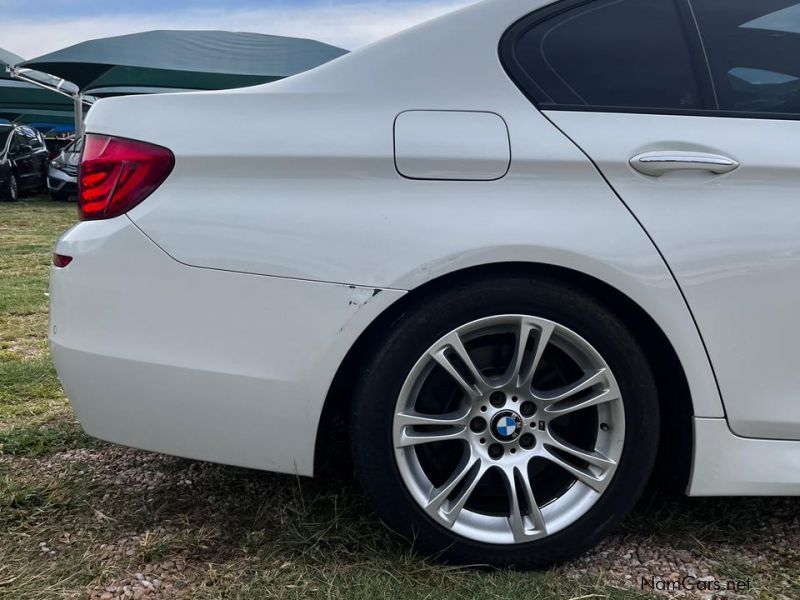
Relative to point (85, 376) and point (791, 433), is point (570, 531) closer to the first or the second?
point (791, 433)

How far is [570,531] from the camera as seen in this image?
1.85m

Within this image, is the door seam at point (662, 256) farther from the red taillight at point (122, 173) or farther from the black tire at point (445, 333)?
the red taillight at point (122, 173)

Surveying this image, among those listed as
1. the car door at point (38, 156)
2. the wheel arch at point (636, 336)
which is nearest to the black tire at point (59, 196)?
the car door at point (38, 156)

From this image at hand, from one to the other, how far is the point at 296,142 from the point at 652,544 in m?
1.49

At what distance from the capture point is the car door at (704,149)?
5.79ft

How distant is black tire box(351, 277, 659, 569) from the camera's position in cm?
175

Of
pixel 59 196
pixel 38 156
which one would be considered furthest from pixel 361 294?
pixel 38 156

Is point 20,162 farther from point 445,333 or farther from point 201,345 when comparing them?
point 445,333

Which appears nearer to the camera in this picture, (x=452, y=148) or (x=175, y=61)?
(x=452, y=148)

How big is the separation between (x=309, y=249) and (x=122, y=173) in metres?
0.52

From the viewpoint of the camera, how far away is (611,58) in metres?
1.89

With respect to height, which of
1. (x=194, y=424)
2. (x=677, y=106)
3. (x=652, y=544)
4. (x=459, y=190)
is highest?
(x=677, y=106)

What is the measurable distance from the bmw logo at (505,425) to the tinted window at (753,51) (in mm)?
974

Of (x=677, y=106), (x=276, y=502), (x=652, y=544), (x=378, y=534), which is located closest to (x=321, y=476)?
(x=276, y=502)
